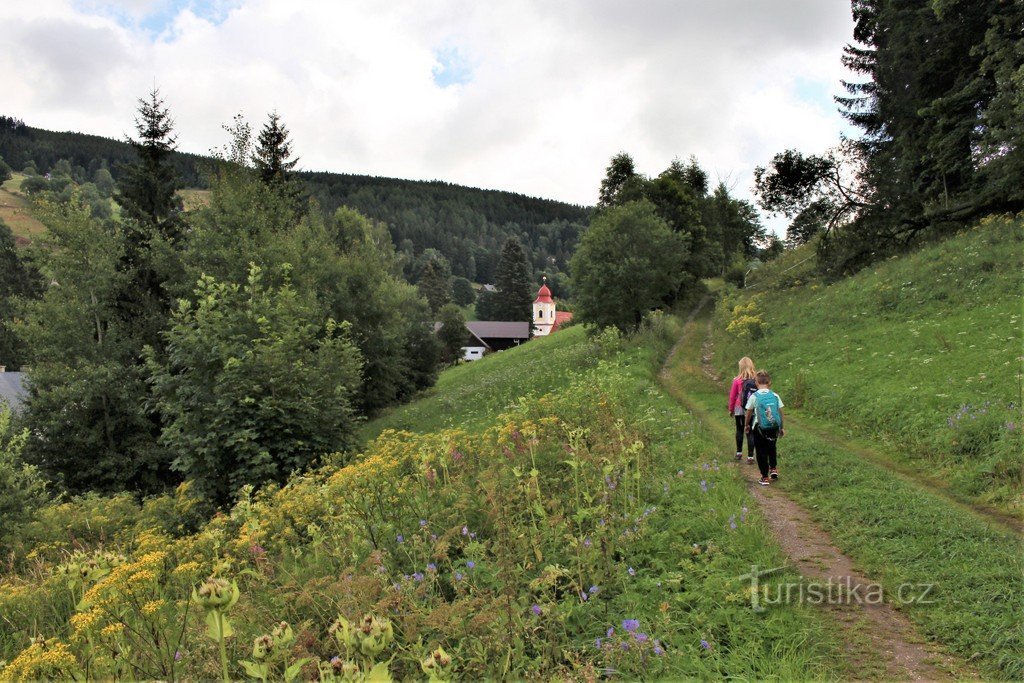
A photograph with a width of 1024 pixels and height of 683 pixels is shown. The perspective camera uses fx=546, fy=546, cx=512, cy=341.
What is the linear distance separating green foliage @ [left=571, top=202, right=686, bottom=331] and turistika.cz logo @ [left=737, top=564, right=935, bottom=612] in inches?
932

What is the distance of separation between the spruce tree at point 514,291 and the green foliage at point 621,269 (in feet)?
255

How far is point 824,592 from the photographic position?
468cm

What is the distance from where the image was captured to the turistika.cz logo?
4430 millimetres

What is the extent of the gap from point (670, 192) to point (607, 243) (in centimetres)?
1736

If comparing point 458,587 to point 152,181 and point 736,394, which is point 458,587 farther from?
point 152,181

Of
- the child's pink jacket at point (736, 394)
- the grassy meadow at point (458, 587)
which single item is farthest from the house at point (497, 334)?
the grassy meadow at point (458, 587)

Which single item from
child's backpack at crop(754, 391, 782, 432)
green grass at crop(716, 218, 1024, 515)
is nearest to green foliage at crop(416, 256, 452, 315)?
green grass at crop(716, 218, 1024, 515)

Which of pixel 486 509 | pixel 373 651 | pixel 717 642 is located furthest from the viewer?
pixel 486 509

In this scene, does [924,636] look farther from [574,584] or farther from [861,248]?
[861,248]

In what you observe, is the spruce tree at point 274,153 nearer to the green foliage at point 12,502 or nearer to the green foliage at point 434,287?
the green foliage at point 12,502

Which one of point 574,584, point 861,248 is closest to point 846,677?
point 574,584

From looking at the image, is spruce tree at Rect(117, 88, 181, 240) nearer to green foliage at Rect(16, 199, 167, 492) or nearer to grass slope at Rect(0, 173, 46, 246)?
green foliage at Rect(16, 199, 167, 492)

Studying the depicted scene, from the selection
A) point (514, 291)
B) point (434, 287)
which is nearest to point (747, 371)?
point (514, 291)

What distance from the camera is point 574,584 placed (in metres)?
4.37
